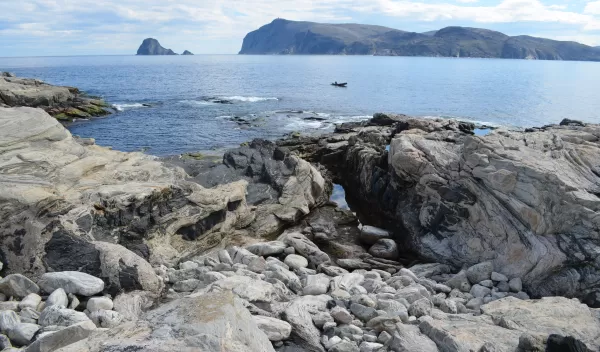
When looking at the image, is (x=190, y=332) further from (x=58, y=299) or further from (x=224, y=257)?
(x=224, y=257)

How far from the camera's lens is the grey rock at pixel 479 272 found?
1536 centimetres

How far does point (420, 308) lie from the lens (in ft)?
39.4

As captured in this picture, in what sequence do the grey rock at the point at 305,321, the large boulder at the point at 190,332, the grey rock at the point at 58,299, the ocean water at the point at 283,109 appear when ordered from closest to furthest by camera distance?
the large boulder at the point at 190,332 → the grey rock at the point at 305,321 → the grey rock at the point at 58,299 → the ocean water at the point at 283,109

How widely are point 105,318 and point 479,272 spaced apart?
1161 centimetres

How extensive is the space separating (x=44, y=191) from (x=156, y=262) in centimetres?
402

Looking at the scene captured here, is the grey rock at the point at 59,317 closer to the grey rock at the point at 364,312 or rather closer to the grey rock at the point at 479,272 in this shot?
the grey rock at the point at 364,312

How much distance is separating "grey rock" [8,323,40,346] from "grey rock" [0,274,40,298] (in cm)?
240

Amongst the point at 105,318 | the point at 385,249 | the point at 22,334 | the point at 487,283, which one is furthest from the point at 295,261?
the point at 22,334

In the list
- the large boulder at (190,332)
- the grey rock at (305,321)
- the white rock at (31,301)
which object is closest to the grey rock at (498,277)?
the grey rock at (305,321)

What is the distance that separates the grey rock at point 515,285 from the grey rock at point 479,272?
2.45ft

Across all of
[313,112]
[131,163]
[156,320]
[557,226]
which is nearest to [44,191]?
[131,163]

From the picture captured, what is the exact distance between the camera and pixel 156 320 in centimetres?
746

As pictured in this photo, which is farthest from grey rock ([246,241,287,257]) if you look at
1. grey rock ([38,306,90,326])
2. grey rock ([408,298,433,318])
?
grey rock ([38,306,90,326])

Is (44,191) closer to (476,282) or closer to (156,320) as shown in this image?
(156,320)
